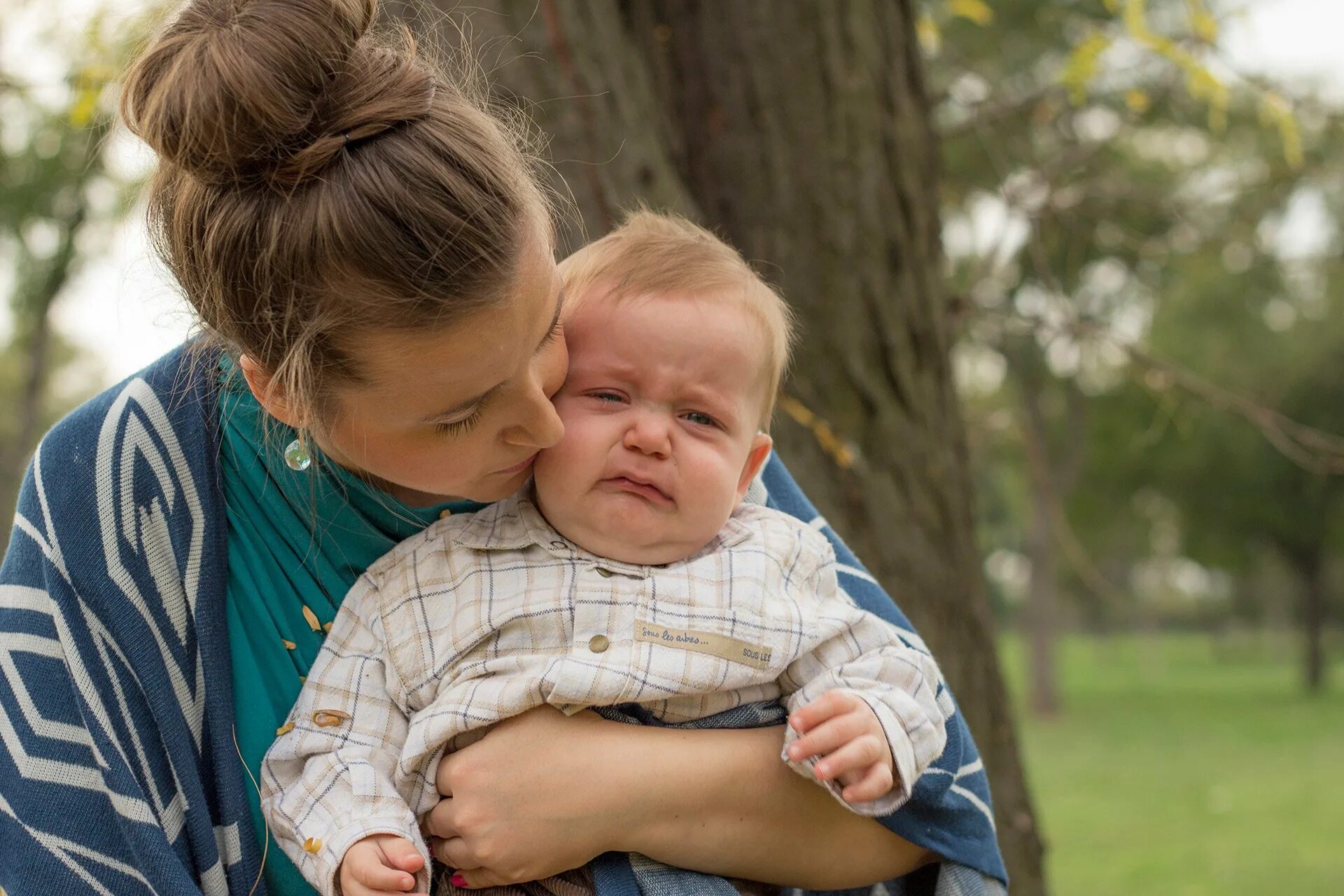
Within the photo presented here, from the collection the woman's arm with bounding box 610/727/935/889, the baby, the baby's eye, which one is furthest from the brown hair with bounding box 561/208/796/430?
the woman's arm with bounding box 610/727/935/889

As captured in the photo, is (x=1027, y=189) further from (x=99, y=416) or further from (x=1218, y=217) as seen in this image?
(x=1218, y=217)

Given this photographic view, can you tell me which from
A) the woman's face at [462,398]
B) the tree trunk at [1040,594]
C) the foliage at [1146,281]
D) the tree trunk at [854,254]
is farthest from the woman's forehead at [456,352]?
the tree trunk at [1040,594]

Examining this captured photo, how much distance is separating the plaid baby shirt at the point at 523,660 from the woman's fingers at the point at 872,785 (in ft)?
0.09

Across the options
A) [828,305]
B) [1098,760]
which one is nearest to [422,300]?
[828,305]

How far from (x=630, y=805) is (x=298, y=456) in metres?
0.60

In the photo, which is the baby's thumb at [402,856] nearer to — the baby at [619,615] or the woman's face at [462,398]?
the baby at [619,615]

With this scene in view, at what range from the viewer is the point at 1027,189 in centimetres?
375

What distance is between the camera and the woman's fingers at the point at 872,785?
1.48 metres

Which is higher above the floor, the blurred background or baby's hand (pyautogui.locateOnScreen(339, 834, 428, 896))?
the blurred background

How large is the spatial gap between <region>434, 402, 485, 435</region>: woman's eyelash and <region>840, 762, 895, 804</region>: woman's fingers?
615mm

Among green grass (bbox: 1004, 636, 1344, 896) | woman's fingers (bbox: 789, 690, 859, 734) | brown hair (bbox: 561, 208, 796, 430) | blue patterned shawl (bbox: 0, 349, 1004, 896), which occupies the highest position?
green grass (bbox: 1004, 636, 1344, 896)

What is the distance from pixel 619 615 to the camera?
159 cm

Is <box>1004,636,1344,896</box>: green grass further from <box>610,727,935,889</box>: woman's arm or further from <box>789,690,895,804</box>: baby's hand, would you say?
<box>789,690,895,804</box>: baby's hand

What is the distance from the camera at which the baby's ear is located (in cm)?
181
